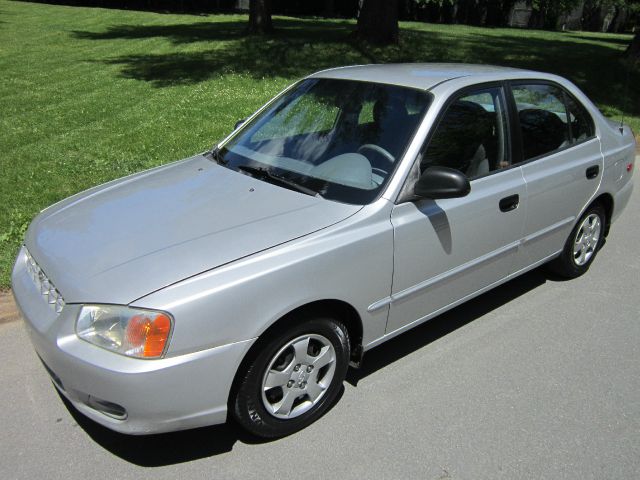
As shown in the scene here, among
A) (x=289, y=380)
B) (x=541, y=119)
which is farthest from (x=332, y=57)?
(x=289, y=380)

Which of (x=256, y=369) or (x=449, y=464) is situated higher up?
(x=256, y=369)

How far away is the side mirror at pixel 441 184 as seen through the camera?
9.96 ft

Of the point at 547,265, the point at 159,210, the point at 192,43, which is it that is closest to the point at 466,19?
the point at 192,43

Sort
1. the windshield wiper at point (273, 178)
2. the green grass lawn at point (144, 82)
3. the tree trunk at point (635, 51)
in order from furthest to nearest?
the tree trunk at point (635, 51)
the green grass lawn at point (144, 82)
the windshield wiper at point (273, 178)

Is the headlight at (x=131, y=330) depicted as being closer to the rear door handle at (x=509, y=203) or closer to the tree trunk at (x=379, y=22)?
the rear door handle at (x=509, y=203)

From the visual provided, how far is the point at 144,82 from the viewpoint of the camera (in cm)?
1130

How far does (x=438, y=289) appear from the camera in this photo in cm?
342

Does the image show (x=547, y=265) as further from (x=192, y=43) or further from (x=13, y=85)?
(x=192, y=43)

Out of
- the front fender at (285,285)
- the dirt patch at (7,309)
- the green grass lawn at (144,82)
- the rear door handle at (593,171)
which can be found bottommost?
the dirt patch at (7,309)

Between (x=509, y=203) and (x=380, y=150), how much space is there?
3.09 ft

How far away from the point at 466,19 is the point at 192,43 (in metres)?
21.7

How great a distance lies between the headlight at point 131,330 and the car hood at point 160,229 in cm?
6

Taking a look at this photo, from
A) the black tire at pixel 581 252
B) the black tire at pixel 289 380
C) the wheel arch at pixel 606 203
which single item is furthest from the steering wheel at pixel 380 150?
the wheel arch at pixel 606 203

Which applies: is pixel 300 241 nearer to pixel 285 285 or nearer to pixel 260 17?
pixel 285 285
